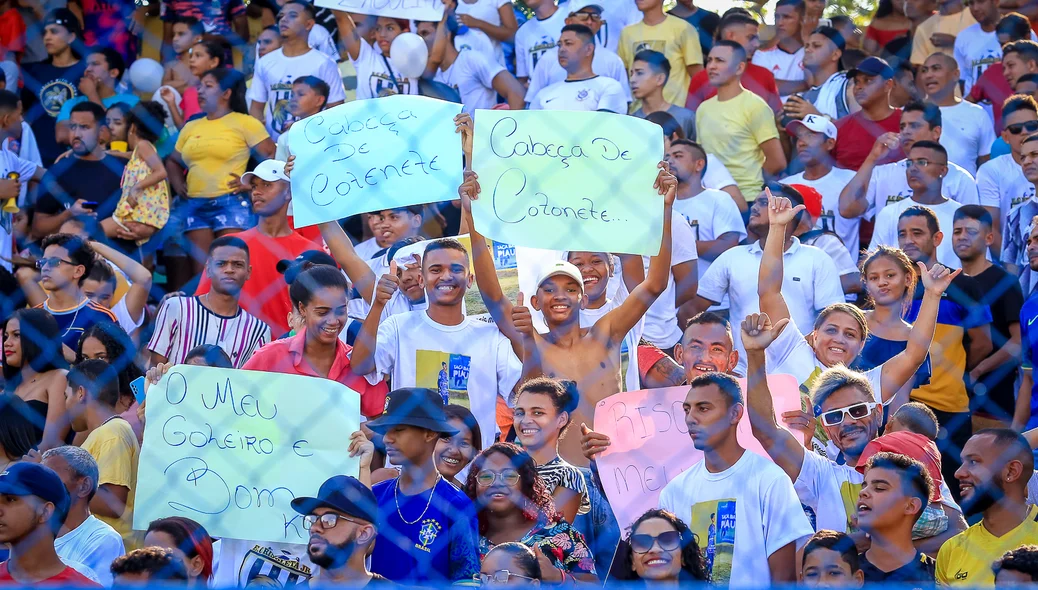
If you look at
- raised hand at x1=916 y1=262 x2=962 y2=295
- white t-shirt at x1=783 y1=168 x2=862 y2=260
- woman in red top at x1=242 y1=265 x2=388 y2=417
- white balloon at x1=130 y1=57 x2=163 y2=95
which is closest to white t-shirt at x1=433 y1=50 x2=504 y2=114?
white balloon at x1=130 y1=57 x2=163 y2=95

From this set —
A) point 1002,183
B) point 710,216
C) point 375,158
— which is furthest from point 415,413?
point 1002,183

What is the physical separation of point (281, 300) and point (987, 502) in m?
2.86

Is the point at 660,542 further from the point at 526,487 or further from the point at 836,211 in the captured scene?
the point at 836,211

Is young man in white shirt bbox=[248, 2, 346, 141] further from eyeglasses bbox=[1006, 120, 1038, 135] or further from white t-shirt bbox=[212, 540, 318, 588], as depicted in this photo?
white t-shirt bbox=[212, 540, 318, 588]

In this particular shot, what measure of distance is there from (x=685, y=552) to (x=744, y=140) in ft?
12.2

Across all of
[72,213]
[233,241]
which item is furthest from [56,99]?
[233,241]

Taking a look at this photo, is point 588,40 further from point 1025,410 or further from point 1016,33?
point 1025,410

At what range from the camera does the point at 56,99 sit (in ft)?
25.3

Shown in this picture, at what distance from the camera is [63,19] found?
25.4 ft

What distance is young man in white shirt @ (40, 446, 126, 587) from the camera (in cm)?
387

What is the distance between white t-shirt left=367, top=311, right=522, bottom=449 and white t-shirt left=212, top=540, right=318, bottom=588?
2.46 ft

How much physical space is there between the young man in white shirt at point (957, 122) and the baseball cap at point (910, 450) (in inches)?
129

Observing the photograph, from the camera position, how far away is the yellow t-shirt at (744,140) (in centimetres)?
688

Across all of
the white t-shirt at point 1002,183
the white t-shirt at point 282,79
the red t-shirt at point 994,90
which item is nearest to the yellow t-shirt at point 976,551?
the white t-shirt at point 1002,183
